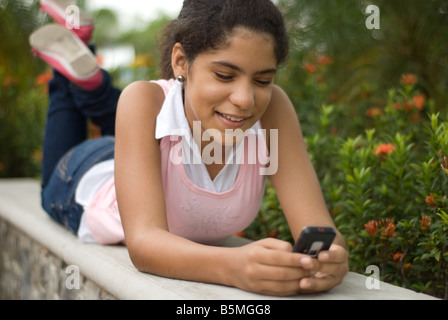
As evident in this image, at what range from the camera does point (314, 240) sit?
156 cm

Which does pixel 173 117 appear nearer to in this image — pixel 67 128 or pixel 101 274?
pixel 101 274

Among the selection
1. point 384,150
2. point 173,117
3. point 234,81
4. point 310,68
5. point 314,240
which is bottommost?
point 314,240

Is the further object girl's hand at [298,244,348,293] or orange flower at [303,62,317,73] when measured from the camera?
orange flower at [303,62,317,73]

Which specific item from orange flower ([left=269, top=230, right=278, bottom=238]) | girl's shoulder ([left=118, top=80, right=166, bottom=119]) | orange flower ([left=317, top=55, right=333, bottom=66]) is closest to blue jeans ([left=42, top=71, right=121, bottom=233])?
girl's shoulder ([left=118, top=80, right=166, bottom=119])

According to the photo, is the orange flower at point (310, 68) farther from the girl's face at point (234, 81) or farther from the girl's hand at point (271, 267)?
the girl's hand at point (271, 267)

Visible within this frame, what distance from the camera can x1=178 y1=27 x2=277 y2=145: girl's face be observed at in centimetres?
182

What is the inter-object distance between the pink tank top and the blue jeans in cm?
86

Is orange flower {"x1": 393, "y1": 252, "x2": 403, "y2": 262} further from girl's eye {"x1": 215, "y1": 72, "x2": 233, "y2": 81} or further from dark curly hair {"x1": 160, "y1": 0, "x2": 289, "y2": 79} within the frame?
girl's eye {"x1": 215, "y1": 72, "x2": 233, "y2": 81}

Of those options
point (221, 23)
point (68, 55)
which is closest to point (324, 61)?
point (68, 55)

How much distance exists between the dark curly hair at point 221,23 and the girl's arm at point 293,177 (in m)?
0.28

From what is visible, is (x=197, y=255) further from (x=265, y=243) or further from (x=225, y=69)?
(x=225, y=69)

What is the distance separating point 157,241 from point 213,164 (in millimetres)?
523

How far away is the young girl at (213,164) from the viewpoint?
1.70 meters

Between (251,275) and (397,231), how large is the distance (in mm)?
931
